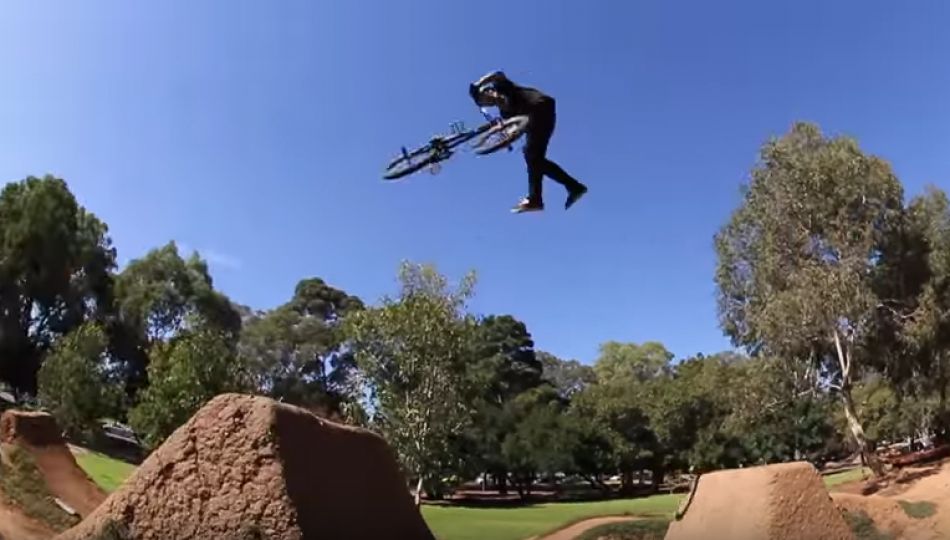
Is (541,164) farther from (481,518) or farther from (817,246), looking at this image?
(481,518)

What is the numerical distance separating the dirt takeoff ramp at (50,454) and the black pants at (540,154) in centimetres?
2186

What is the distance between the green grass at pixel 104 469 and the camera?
121 feet

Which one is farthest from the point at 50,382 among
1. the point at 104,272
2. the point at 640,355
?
the point at 640,355

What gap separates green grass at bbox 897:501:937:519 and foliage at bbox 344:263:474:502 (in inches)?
780

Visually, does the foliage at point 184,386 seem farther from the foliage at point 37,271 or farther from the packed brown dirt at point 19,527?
the foliage at point 37,271

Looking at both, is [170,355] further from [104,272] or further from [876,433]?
[876,433]

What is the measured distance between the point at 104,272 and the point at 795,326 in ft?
177

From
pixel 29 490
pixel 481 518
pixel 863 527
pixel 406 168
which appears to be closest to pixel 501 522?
pixel 481 518

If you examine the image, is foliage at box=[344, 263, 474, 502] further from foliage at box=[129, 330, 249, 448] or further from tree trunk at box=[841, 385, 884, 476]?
tree trunk at box=[841, 385, 884, 476]

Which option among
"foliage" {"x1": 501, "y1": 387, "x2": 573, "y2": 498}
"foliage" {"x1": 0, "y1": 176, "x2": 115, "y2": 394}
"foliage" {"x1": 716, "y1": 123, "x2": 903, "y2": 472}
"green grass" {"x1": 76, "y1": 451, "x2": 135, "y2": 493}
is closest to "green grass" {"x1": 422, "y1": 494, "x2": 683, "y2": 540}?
"foliage" {"x1": 716, "y1": 123, "x2": 903, "y2": 472}

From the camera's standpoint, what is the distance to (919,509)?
2889 cm

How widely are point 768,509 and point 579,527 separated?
9.13 metres

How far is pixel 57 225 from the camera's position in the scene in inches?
2435

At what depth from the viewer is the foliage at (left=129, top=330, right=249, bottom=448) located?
3981 centimetres
